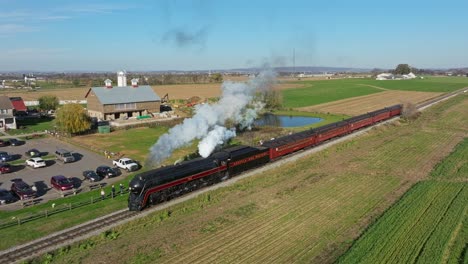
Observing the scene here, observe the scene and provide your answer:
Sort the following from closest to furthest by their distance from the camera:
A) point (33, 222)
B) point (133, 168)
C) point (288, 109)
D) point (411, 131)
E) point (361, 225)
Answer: point (361, 225) < point (33, 222) < point (133, 168) < point (411, 131) < point (288, 109)

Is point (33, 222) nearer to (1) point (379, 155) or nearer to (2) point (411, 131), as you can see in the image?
(1) point (379, 155)

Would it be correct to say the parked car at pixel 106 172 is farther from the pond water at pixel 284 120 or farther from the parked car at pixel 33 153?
the pond water at pixel 284 120

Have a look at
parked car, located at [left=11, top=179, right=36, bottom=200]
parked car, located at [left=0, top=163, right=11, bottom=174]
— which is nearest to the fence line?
parked car, located at [left=11, top=179, right=36, bottom=200]

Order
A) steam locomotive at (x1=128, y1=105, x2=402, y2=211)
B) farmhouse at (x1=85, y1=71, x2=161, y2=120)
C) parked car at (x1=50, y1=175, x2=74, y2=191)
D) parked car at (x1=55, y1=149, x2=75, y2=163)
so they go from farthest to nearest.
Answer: farmhouse at (x1=85, y1=71, x2=161, y2=120), parked car at (x1=55, y1=149, x2=75, y2=163), parked car at (x1=50, y1=175, x2=74, y2=191), steam locomotive at (x1=128, y1=105, x2=402, y2=211)

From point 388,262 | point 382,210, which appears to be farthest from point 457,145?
point 388,262

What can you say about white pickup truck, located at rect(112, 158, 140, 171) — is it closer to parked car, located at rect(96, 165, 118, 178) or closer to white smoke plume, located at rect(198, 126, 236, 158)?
parked car, located at rect(96, 165, 118, 178)

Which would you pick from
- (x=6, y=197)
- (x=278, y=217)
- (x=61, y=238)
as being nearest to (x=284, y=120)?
(x=278, y=217)
